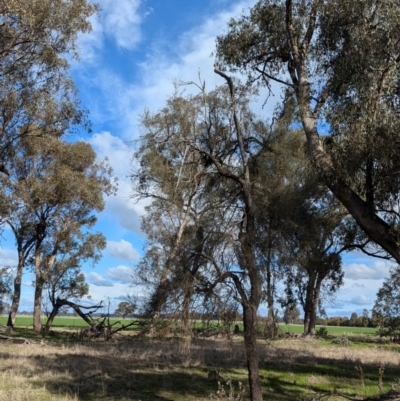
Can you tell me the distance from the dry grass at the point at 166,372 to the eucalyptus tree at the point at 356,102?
419 cm

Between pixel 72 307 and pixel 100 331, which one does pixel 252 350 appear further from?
pixel 72 307

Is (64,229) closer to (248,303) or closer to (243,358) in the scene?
(243,358)

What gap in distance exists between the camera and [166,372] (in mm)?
15328

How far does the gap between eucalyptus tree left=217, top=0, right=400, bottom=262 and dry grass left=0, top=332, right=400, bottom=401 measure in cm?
419

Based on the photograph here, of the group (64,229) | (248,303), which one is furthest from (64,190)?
(248,303)

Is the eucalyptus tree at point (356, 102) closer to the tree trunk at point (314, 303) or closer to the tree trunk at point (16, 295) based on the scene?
the tree trunk at point (314, 303)

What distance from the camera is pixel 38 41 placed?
597 inches

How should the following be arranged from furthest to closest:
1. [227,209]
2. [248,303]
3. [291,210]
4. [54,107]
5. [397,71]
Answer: [54,107]
[291,210]
[227,209]
[248,303]
[397,71]

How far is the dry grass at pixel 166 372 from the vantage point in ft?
39.4

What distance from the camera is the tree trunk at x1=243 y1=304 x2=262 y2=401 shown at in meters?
10.4

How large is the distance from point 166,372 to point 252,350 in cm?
565

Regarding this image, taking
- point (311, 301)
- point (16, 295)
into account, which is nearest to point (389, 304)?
point (311, 301)

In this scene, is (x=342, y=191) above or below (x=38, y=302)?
above

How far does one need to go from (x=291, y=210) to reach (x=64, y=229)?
84.5 ft
